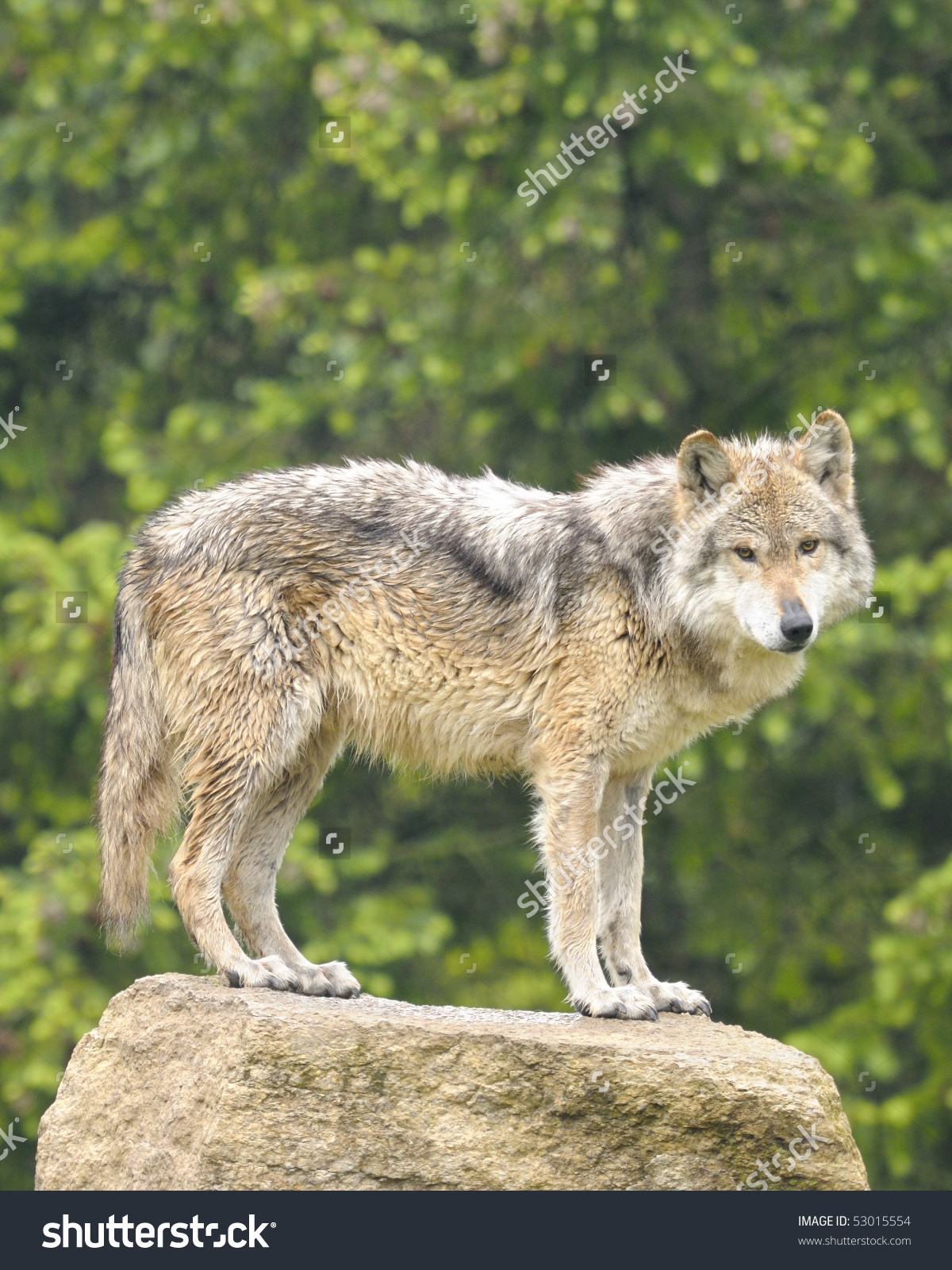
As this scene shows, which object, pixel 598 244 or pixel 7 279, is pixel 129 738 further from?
pixel 7 279

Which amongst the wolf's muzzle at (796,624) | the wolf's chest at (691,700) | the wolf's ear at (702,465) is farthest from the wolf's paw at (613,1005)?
the wolf's ear at (702,465)

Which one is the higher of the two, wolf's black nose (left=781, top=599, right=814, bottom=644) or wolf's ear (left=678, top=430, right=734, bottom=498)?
wolf's ear (left=678, top=430, right=734, bottom=498)

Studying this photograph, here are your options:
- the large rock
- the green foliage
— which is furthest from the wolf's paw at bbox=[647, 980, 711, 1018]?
the green foliage

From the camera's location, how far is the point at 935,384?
39.9 feet

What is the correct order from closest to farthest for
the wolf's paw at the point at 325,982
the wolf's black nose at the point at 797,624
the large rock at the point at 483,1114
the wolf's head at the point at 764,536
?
the large rock at the point at 483,1114 < the wolf's black nose at the point at 797,624 < the wolf's head at the point at 764,536 < the wolf's paw at the point at 325,982

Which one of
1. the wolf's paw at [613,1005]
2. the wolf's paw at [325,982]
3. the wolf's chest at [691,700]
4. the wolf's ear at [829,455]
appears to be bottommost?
the wolf's paw at [325,982]

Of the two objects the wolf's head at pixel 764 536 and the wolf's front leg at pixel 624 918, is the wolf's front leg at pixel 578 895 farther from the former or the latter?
the wolf's head at pixel 764 536

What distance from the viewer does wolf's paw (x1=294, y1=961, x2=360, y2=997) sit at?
279 inches

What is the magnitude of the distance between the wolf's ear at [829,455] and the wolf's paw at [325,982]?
301 centimetres

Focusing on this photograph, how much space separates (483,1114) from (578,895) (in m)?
0.97

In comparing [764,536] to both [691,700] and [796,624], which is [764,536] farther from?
[691,700]

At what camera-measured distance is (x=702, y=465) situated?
22.2ft

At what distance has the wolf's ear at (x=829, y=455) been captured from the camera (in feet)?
22.6

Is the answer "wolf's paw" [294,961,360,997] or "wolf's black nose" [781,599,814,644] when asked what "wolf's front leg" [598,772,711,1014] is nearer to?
"wolf's paw" [294,961,360,997]
